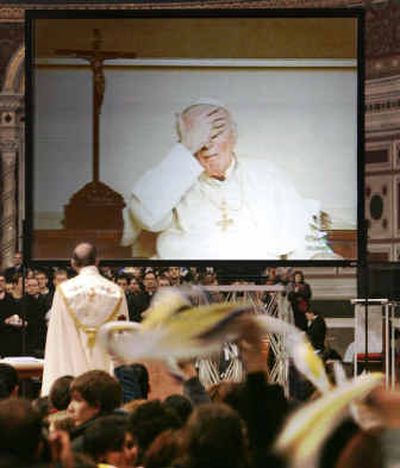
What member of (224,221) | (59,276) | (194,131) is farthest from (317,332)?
(59,276)

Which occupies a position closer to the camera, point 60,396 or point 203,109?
point 60,396

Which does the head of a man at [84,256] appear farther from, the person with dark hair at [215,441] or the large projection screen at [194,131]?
the person with dark hair at [215,441]

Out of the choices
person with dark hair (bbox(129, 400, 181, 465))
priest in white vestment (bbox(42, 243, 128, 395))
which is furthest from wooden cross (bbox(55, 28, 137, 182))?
person with dark hair (bbox(129, 400, 181, 465))

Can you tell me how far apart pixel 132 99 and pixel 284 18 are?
1.71m

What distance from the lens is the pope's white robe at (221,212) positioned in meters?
14.6

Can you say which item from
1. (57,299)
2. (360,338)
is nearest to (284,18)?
(360,338)

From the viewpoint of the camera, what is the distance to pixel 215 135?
15016 millimetres

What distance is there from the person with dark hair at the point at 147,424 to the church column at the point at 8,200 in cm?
1557

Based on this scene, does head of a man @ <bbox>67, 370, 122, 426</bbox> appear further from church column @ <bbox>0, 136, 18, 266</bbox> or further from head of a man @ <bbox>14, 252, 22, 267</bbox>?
church column @ <bbox>0, 136, 18, 266</bbox>

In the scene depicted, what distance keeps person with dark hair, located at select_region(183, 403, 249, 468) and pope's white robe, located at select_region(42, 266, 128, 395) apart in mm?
6325

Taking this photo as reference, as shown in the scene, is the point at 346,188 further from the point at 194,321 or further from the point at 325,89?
the point at 194,321

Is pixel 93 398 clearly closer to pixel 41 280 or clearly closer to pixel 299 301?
pixel 299 301

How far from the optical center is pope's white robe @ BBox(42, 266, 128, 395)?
1002 cm

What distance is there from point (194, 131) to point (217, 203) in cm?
76
